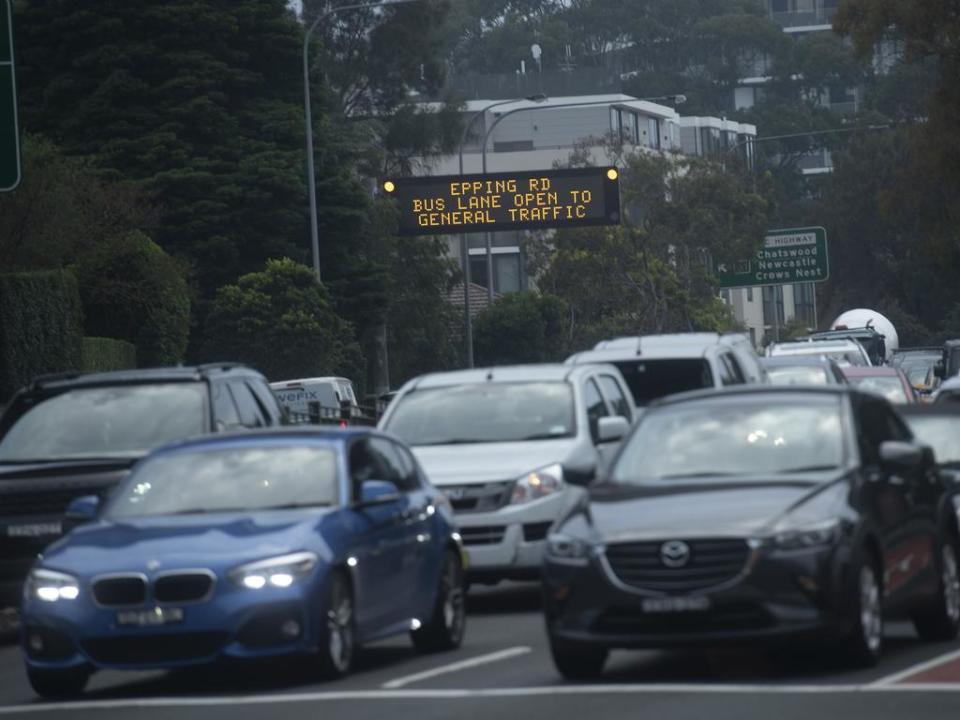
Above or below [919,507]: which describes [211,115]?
above

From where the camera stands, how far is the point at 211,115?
6259cm

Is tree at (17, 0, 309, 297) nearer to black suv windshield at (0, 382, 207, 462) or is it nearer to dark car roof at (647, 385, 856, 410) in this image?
black suv windshield at (0, 382, 207, 462)

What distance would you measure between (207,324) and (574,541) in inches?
1769

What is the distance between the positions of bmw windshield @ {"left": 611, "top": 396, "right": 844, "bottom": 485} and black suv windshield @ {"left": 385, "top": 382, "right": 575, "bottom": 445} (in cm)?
469

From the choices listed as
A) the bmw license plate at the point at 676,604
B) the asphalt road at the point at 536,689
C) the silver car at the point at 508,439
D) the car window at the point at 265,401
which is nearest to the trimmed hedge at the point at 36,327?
the car window at the point at 265,401

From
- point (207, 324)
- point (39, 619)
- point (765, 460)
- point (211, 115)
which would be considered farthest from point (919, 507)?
point (211, 115)

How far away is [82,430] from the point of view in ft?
60.4

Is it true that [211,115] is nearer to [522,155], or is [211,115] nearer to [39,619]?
[522,155]

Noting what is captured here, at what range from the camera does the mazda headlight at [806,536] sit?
12102mm

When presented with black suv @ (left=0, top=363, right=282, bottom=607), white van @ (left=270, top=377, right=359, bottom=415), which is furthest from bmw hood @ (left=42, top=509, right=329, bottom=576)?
white van @ (left=270, top=377, right=359, bottom=415)

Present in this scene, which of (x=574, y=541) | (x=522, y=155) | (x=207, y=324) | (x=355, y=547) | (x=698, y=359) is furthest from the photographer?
(x=522, y=155)

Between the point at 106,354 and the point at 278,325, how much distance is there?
8.12m

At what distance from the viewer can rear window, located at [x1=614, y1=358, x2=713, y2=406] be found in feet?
76.2

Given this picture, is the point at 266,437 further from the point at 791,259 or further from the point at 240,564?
the point at 791,259
